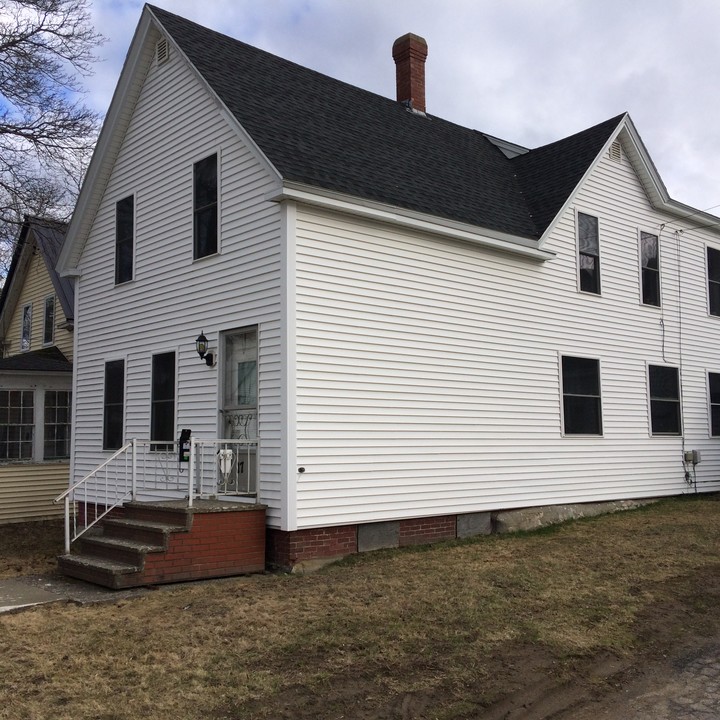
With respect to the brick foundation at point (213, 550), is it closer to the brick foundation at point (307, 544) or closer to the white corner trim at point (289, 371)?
the brick foundation at point (307, 544)

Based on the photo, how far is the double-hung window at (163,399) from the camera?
12.0m

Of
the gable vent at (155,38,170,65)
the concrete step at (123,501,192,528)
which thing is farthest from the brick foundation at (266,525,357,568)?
the gable vent at (155,38,170,65)

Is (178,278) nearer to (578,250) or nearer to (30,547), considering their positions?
(30,547)

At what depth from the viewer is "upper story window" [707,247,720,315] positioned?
663 inches

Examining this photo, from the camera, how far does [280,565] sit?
9656 millimetres

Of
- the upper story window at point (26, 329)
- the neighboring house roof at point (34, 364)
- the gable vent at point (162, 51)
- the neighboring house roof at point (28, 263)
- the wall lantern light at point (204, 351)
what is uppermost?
the gable vent at point (162, 51)

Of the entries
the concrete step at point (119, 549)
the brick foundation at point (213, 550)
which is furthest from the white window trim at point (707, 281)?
the concrete step at point (119, 549)

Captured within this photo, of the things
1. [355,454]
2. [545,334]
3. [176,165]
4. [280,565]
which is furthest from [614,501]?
[176,165]

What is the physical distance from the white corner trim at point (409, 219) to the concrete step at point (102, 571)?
4525 mm

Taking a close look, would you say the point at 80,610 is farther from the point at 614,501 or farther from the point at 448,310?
the point at 614,501

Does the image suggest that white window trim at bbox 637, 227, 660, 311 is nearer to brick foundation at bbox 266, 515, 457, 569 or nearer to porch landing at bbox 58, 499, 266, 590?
brick foundation at bbox 266, 515, 457, 569

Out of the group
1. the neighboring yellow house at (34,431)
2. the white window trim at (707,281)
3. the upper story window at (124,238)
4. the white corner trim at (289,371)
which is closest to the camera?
the white corner trim at (289,371)

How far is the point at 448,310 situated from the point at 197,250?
12.0 feet

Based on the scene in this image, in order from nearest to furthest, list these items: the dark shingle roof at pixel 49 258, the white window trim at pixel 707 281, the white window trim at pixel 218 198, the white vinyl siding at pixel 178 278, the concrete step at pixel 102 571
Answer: the concrete step at pixel 102 571 → the white vinyl siding at pixel 178 278 → the white window trim at pixel 218 198 → the white window trim at pixel 707 281 → the dark shingle roof at pixel 49 258
